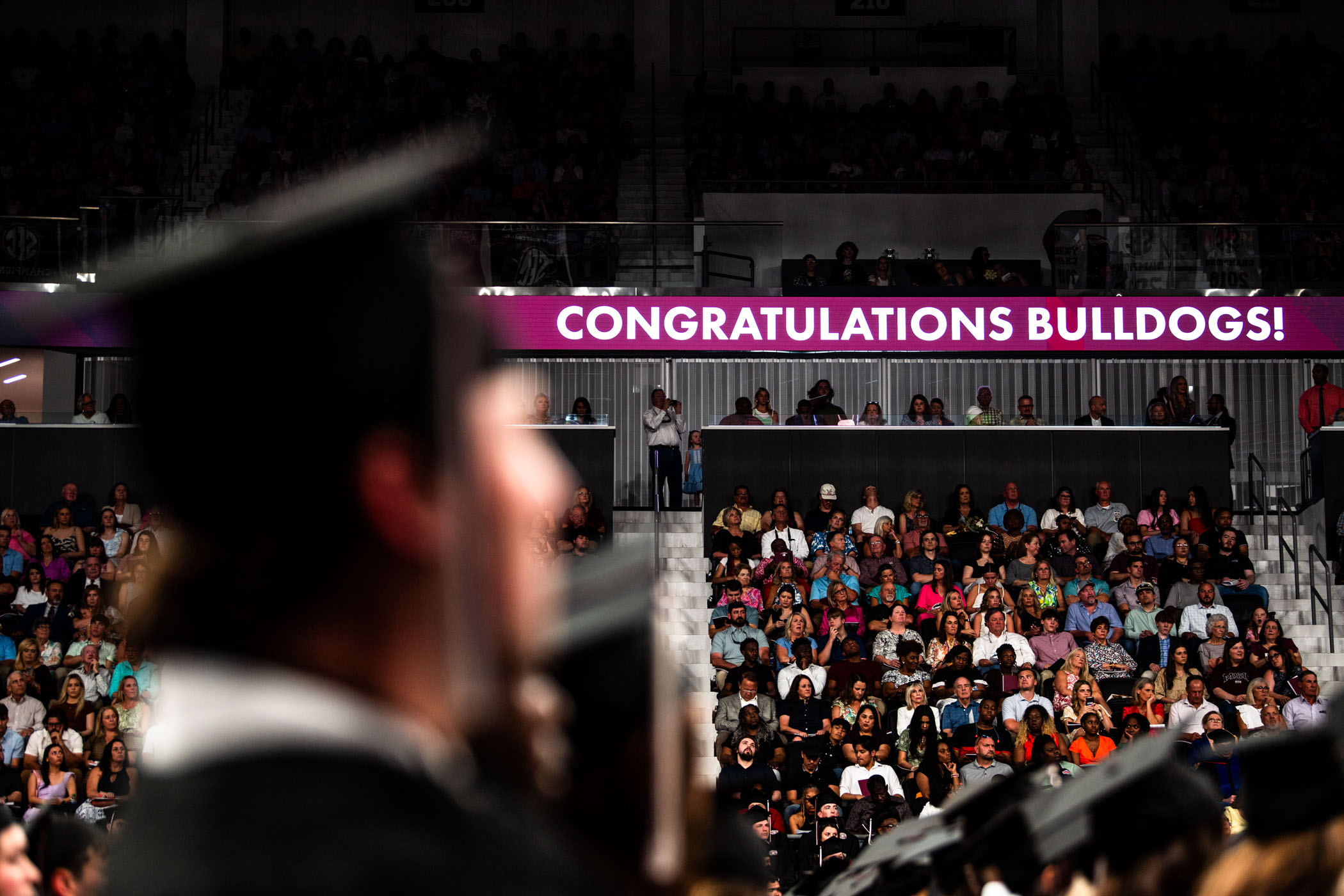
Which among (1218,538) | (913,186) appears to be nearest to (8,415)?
(913,186)

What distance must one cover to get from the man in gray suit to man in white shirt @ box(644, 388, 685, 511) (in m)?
5.13

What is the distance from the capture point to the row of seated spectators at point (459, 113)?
→ 65.8 ft

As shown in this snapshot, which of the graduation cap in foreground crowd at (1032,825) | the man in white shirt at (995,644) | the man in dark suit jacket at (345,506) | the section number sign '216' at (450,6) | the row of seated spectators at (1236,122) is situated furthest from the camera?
the section number sign '216' at (450,6)

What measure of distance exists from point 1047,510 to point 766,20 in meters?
13.1

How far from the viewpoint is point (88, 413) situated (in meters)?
17.8

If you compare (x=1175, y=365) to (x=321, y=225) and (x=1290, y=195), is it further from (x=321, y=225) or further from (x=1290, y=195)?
(x=321, y=225)

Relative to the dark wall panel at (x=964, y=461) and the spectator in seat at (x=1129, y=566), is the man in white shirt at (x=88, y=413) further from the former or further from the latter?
the spectator in seat at (x=1129, y=566)

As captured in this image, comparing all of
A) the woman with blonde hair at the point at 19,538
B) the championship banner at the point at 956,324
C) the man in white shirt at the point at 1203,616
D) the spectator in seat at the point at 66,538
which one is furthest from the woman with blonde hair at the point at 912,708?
the woman with blonde hair at the point at 19,538

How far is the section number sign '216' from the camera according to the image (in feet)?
87.5

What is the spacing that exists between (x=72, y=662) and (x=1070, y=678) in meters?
9.01

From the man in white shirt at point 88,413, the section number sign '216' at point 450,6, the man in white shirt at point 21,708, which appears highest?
the section number sign '216' at point 450,6

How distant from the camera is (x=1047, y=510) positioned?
54.7 ft

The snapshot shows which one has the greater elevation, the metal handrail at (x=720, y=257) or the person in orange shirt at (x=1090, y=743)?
the metal handrail at (x=720, y=257)

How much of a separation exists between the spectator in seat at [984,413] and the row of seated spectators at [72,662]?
32.4 feet
